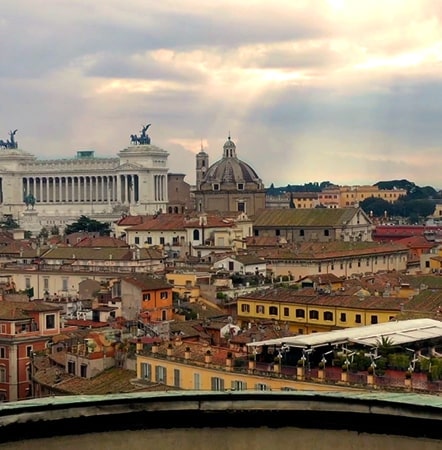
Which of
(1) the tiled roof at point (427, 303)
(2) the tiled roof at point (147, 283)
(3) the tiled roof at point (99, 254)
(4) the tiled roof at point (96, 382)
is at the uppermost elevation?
(3) the tiled roof at point (99, 254)

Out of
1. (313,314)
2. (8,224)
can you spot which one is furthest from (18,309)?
(8,224)

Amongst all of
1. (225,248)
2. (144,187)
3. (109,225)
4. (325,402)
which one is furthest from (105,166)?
(325,402)

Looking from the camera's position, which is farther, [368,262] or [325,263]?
[368,262]

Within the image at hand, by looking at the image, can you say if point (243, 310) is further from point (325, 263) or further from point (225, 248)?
point (225, 248)

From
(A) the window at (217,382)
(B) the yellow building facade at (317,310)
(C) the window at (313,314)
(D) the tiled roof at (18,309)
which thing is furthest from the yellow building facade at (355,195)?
(A) the window at (217,382)

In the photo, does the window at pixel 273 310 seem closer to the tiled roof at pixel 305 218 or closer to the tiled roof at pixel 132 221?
the tiled roof at pixel 305 218
